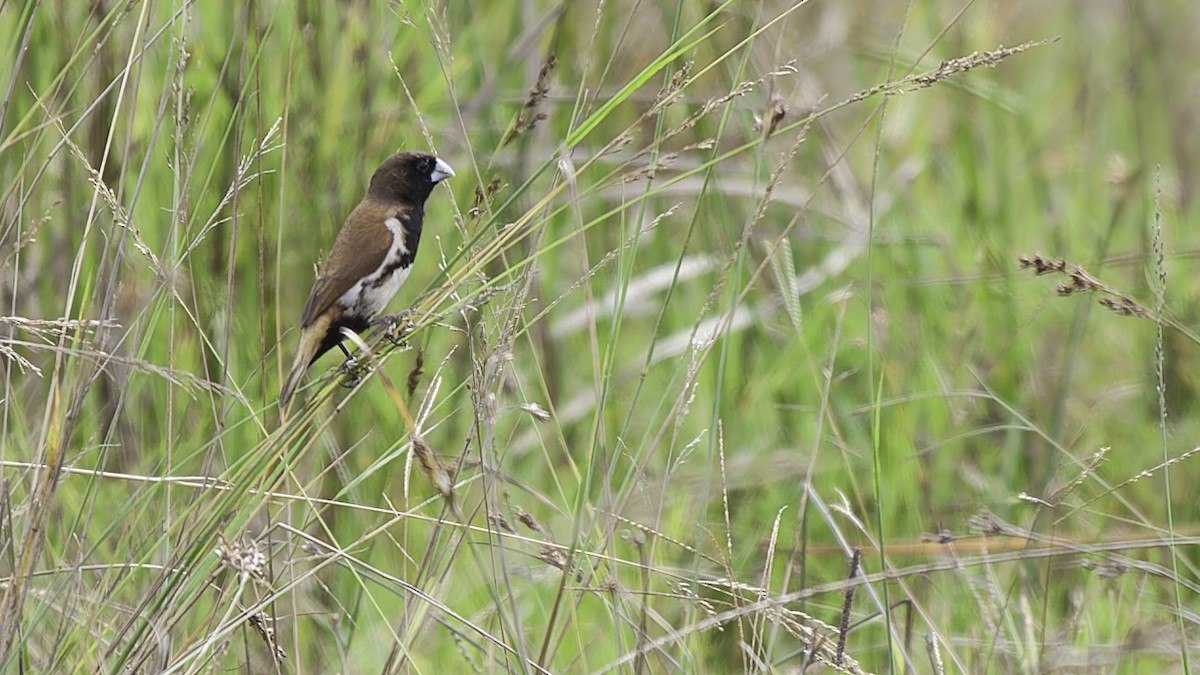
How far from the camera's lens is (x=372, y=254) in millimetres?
3098

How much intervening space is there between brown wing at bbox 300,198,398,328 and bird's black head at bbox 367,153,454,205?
0.19 feet

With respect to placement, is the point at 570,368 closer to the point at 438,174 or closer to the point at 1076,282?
the point at 438,174

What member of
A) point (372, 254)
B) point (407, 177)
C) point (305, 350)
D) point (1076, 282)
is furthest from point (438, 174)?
point (1076, 282)

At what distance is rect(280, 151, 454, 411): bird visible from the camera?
9.82 feet

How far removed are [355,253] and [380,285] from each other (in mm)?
83

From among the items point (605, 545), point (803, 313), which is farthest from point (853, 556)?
point (803, 313)

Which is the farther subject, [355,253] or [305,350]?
[355,253]

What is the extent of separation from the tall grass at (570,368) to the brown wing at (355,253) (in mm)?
192

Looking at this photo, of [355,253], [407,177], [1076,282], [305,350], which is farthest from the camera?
[407,177]

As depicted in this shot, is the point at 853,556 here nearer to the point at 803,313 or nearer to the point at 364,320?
the point at 364,320

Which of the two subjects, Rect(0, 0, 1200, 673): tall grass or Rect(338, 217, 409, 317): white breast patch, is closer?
Rect(0, 0, 1200, 673): tall grass

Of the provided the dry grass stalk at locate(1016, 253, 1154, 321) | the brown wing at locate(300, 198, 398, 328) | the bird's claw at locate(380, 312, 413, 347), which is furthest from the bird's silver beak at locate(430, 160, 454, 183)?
the dry grass stalk at locate(1016, 253, 1154, 321)

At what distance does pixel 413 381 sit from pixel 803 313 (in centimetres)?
233

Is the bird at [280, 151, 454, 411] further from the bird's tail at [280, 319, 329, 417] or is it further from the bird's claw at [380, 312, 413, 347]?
the bird's claw at [380, 312, 413, 347]
